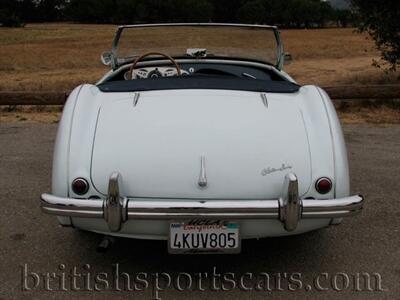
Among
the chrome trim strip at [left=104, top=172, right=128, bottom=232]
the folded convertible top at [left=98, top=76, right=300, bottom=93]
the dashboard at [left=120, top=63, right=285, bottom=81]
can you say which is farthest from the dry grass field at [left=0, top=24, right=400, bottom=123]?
the chrome trim strip at [left=104, top=172, right=128, bottom=232]

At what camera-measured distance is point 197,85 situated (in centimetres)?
350

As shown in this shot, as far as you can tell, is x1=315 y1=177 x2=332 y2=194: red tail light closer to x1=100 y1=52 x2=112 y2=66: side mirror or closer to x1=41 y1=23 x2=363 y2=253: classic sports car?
x1=41 y1=23 x2=363 y2=253: classic sports car

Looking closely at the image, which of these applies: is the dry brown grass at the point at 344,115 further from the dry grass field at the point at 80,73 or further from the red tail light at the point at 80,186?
the red tail light at the point at 80,186

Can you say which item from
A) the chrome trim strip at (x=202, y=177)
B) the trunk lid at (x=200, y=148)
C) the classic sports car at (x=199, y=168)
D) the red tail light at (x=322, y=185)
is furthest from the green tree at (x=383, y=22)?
the chrome trim strip at (x=202, y=177)

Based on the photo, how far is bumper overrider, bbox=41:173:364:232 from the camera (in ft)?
8.64

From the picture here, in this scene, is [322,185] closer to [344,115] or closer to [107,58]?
[107,58]

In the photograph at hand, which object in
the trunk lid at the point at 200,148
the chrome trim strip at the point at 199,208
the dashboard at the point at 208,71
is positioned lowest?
the chrome trim strip at the point at 199,208

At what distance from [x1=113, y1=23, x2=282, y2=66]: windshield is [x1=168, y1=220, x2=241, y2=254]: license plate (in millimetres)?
2258

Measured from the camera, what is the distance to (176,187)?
2.75 m

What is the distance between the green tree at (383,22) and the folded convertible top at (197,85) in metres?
6.24

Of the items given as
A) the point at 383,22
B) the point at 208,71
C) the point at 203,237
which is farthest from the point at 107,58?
the point at 383,22

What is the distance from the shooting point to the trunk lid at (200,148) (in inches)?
109

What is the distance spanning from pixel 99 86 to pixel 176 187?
4.02 ft

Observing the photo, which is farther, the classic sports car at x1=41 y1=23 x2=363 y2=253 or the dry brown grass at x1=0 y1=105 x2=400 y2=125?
the dry brown grass at x1=0 y1=105 x2=400 y2=125
